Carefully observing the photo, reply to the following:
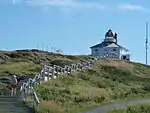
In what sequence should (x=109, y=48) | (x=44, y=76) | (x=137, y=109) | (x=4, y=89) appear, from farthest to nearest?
(x=109, y=48) → (x=44, y=76) → (x=4, y=89) → (x=137, y=109)

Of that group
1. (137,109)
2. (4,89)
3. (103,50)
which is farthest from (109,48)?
(137,109)

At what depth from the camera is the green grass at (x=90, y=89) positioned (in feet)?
77.3

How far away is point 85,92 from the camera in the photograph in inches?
1252

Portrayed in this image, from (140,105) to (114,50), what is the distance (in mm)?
85253

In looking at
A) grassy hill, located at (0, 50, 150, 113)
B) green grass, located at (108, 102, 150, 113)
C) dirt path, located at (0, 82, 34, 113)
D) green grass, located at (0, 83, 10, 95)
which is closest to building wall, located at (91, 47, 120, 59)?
grassy hill, located at (0, 50, 150, 113)

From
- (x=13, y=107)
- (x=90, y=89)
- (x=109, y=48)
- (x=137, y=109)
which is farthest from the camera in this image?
(x=109, y=48)

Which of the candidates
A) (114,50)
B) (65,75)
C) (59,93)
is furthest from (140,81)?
(114,50)

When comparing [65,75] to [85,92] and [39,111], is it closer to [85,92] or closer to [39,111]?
[85,92]

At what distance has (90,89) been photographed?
3475 cm

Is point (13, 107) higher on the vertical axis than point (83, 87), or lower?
lower

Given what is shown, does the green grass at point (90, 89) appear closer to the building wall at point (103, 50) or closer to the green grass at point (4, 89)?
the green grass at point (4, 89)

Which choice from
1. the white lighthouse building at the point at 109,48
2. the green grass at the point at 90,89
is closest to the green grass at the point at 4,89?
the green grass at the point at 90,89

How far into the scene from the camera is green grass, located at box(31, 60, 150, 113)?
2357 cm

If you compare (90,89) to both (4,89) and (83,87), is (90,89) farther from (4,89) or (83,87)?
(4,89)
